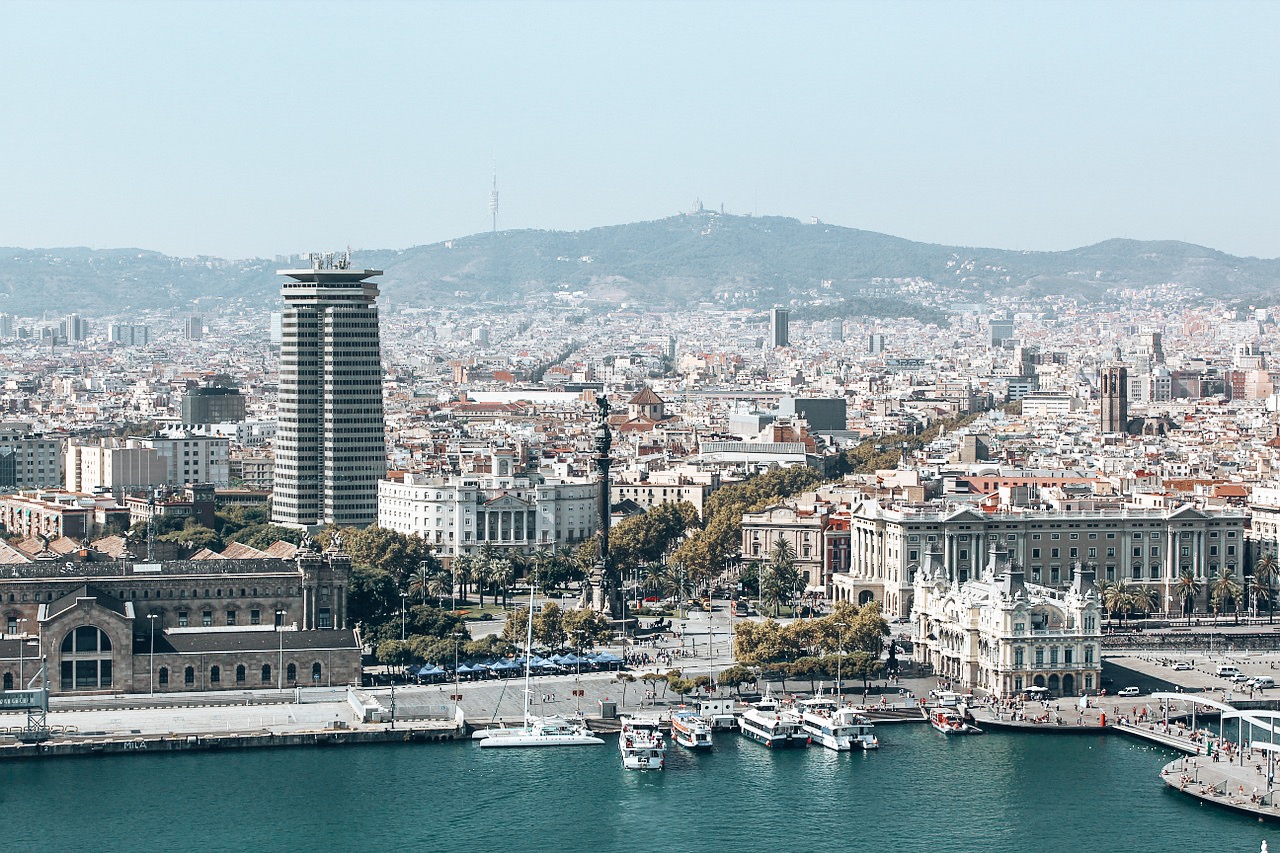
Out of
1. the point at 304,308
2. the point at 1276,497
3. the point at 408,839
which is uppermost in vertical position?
the point at 304,308

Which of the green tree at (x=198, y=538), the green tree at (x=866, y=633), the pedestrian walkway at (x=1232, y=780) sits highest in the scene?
the green tree at (x=198, y=538)

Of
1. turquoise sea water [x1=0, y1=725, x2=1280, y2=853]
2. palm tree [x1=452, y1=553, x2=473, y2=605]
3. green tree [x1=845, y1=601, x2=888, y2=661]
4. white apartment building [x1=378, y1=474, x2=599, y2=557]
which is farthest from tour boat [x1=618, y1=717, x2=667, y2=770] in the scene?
white apartment building [x1=378, y1=474, x2=599, y2=557]

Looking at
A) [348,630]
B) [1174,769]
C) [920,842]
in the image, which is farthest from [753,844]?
[348,630]

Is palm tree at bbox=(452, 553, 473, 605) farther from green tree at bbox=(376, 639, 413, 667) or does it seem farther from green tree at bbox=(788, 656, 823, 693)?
green tree at bbox=(788, 656, 823, 693)

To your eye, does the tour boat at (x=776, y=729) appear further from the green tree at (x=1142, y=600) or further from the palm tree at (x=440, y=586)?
the palm tree at (x=440, y=586)

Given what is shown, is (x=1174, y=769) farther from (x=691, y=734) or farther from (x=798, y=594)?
(x=798, y=594)

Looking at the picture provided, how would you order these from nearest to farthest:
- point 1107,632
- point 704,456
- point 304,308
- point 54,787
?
point 54,787 < point 1107,632 < point 304,308 < point 704,456

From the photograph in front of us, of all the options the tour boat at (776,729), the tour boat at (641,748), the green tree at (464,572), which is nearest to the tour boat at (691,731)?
the tour boat at (641,748)
